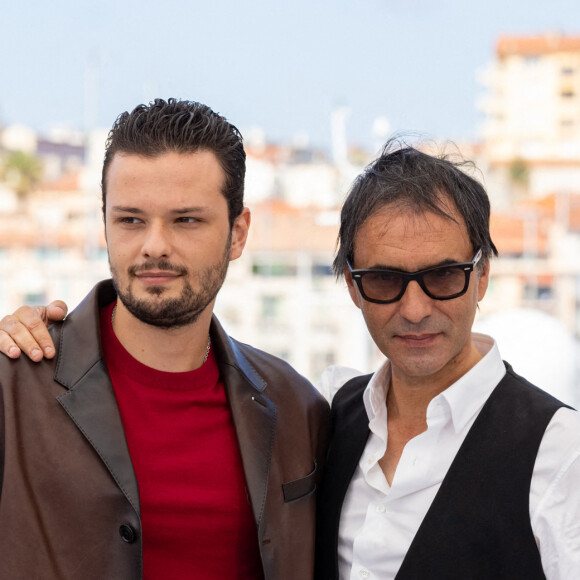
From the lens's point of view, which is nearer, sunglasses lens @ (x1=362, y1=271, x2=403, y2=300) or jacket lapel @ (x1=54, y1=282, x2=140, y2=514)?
jacket lapel @ (x1=54, y1=282, x2=140, y2=514)

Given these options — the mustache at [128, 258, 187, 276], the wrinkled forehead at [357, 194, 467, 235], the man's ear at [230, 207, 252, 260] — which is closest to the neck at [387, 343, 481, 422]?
the wrinkled forehead at [357, 194, 467, 235]

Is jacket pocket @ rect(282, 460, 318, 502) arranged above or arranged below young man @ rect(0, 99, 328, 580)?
below

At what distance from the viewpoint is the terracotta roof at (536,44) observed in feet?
177

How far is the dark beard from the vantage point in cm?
189

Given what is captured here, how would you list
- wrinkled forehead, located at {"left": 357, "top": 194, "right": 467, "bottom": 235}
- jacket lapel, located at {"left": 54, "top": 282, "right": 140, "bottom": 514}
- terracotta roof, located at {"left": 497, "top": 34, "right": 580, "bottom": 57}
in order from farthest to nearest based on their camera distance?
1. terracotta roof, located at {"left": 497, "top": 34, "right": 580, "bottom": 57}
2. wrinkled forehead, located at {"left": 357, "top": 194, "right": 467, "bottom": 235}
3. jacket lapel, located at {"left": 54, "top": 282, "right": 140, "bottom": 514}

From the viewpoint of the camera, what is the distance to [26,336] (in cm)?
188

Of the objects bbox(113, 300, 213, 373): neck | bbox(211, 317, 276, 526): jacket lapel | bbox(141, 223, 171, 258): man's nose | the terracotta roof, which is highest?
the terracotta roof

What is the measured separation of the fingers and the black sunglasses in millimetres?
689

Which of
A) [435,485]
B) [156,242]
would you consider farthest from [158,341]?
[435,485]

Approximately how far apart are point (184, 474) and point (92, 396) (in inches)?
10.3

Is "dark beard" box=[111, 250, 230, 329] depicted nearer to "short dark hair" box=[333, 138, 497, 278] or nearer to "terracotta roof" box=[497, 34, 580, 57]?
"short dark hair" box=[333, 138, 497, 278]

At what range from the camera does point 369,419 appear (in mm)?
2117

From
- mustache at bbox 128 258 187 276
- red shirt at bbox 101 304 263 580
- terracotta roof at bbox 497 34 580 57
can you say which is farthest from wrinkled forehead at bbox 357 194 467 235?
terracotta roof at bbox 497 34 580 57

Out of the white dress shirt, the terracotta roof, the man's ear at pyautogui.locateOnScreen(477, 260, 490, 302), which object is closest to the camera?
the white dress shirt
